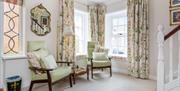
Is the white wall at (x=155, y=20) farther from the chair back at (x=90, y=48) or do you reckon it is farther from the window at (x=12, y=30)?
the window at (x=12, y=30)

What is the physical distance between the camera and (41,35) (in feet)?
13.4

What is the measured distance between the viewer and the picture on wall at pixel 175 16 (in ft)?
12.8

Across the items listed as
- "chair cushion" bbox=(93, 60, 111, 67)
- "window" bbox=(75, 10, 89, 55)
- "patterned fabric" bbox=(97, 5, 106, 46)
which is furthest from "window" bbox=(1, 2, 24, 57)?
"patterned fabric" bbox=(97, 5, 106, 46)

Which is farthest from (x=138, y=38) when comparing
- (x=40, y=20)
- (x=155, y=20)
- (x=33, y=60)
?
(x=33, y=60)

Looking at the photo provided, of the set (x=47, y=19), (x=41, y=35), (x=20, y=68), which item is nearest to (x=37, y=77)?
(x=20, y=68)

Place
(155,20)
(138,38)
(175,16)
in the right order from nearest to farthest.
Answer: (175,16) → (155,20) → (138,38)

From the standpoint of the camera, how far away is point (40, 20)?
4.07 metres

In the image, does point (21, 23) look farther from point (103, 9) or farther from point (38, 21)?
point (103, 9)

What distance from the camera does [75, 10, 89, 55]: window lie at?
221 inches

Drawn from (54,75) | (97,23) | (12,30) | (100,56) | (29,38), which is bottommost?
(54,75)

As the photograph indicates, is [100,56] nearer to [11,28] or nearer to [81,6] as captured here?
[81,6]

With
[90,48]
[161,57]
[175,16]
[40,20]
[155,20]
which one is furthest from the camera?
[90,48]

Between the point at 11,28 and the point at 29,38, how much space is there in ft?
1.51

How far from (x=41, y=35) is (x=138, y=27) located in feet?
8.81
